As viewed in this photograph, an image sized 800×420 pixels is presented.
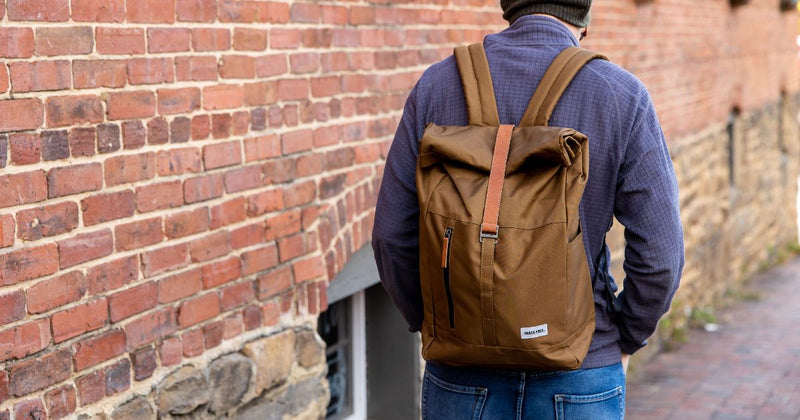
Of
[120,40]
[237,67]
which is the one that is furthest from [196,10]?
[120,40]

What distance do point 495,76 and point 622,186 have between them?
1.28ft

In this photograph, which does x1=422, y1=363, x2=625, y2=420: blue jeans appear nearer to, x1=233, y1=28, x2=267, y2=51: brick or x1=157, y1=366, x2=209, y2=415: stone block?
x1=157, y1=366, x2=209, y2=415: stone block

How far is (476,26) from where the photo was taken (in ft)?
15.4

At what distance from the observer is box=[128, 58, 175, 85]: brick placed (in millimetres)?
2758

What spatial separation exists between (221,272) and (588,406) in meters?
1.26

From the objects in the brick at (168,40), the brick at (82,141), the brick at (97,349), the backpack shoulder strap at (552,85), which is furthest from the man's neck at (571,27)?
the brick at (97,349)

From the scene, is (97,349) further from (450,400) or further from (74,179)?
(450,400)

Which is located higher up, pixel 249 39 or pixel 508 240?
pixel 249 39

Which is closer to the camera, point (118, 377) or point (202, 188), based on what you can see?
point (118, 377)

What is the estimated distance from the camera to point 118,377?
2.74 meters

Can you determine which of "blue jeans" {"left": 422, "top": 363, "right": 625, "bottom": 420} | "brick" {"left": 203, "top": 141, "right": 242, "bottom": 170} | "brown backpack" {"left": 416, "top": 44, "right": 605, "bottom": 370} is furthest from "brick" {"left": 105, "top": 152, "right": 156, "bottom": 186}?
"blue jeans" {"left": 422, "top": 363, "right": 625, "bottom": 420}

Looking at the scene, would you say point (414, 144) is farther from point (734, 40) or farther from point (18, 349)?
point (734, 40)

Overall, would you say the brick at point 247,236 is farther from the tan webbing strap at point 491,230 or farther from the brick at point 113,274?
the tan webbing strap at point 491,230

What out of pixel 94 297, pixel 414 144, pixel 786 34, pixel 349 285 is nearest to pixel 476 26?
pixel 349 285
